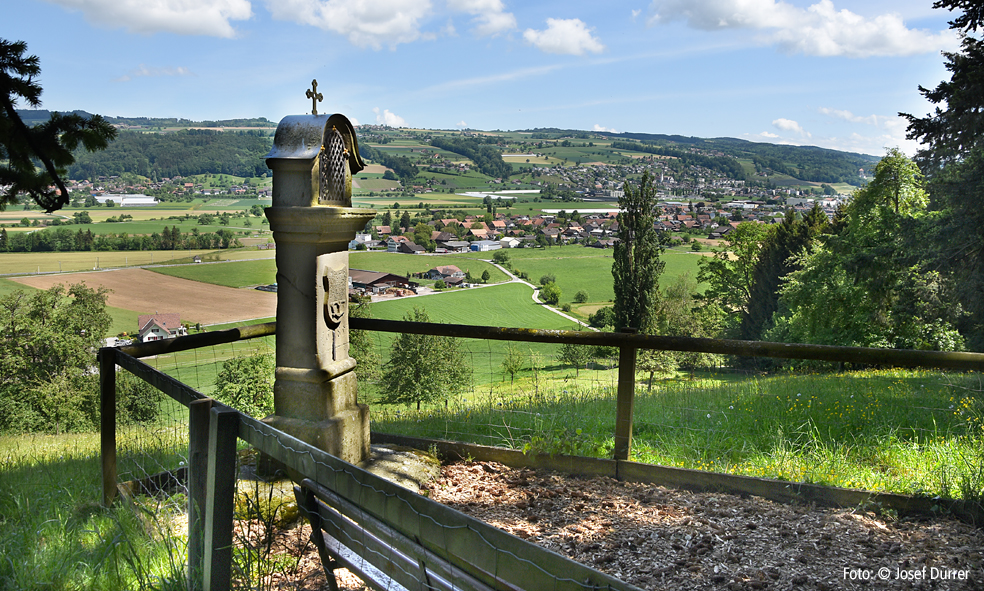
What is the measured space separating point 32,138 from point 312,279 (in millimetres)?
3313

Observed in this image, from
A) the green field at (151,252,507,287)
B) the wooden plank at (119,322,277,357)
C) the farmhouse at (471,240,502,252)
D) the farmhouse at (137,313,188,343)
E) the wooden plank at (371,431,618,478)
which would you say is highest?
the wooden plank at (119,322,277,357)

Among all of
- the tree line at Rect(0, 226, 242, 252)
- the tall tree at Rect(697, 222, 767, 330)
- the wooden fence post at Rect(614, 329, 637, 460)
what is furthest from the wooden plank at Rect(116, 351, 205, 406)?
the tree line at Rect(0, 226, 242, 252)

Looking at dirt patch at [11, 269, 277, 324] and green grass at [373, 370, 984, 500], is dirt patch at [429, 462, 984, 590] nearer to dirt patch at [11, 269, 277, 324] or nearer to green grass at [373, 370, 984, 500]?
green grass at [373, 370, 984, 500]

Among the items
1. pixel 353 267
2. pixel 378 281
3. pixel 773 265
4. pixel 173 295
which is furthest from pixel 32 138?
pixel 353 267

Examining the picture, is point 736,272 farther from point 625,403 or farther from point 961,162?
point 625,403

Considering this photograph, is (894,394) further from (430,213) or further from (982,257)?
(430,213)

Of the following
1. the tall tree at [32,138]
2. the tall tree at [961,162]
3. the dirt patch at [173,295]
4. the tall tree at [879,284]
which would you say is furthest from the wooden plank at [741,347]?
the dirt patch at [173,295]

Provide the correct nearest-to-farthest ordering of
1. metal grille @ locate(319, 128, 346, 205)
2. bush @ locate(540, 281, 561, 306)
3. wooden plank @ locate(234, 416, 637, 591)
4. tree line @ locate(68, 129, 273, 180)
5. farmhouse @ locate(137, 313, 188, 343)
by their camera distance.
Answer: wooden plank @ locate(234, 416, 637, 591) < metal grille @ locate(319, 128, 346, 205) < farmhouse @ locate(137, 313, 188, 343) < tree line @ locate(68, 129, 273, 180) < bush @ locate(540, 281, 561, 306)

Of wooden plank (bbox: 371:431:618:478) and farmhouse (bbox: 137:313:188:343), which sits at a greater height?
wooden plank (bbox: 371:431:618:478)

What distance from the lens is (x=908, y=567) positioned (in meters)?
3.06

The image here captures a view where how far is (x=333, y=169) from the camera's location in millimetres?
4375

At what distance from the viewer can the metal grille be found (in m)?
4.24

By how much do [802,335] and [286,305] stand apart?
3317cm

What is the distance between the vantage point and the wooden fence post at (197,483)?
82.8 inches
